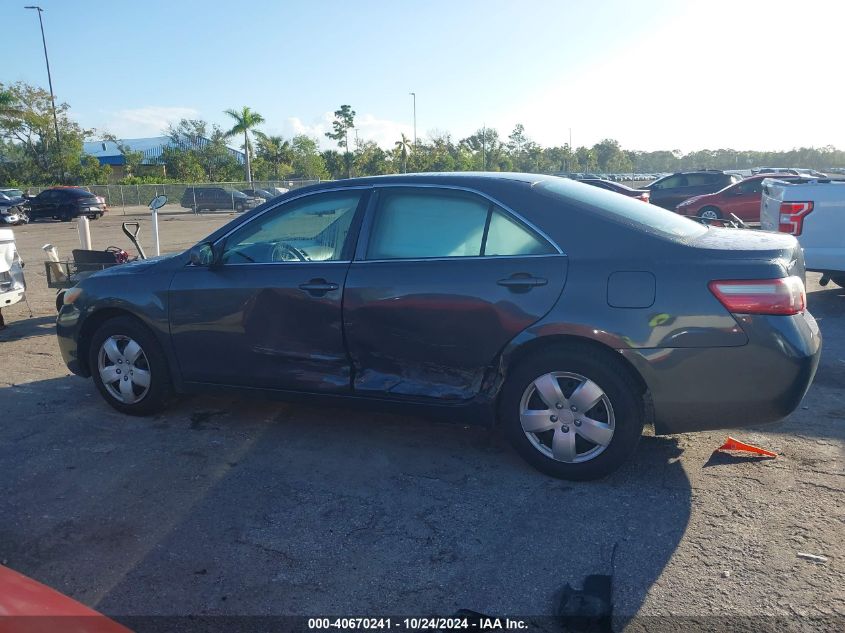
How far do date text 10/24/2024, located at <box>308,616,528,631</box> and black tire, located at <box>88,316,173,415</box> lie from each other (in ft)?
8.44

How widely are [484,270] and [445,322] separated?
36cm

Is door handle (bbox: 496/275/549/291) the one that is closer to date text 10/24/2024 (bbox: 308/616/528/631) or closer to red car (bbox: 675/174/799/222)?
date text 10/24/2024 (bbox: 308/616/528/631)

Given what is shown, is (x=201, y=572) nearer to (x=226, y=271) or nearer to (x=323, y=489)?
(x=323, y=489)

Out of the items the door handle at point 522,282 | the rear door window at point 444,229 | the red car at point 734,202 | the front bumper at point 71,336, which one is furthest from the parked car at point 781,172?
the front bumper at point 71,336

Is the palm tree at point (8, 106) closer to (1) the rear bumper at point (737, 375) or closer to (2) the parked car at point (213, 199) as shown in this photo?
(2) the parked car at point (213, 199)

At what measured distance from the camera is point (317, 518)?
11.5 ft

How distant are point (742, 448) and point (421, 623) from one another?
249cm

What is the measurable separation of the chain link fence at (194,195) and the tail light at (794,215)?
3284 cm

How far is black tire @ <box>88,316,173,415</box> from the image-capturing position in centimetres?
477

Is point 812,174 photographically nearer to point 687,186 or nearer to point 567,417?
point 687,186

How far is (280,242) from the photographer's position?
458 cm

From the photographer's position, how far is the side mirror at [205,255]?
458 cm

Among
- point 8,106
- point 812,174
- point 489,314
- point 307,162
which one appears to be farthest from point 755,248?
point 307,162

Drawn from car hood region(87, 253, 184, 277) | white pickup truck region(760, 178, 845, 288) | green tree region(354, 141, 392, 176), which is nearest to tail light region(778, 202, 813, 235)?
white pickup truck region(760, 178, 845, 288)
